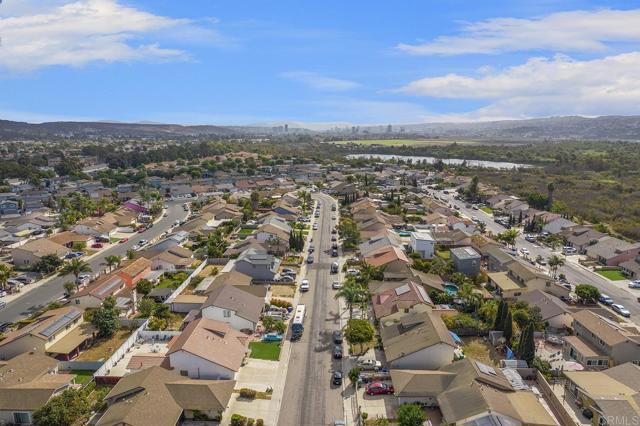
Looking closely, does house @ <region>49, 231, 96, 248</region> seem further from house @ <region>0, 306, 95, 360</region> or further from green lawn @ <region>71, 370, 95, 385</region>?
green lawn @ <region>71, 370, 95, 385</region>

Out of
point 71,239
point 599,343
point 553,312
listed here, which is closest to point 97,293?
point 71,239

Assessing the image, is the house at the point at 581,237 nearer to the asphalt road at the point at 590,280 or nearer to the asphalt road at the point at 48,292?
the asphalt road at the point at 590,280

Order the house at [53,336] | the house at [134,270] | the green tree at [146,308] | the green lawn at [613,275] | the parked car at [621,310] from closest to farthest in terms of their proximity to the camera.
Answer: the house at [53,336]
the green tree at [146,308]
the parked car at [621,310]
the house at [134,270]
the green lawn at [613,275]

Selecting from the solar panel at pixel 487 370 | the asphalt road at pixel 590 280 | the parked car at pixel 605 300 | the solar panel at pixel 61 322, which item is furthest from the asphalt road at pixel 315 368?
the asphalt road at pixel 590 280

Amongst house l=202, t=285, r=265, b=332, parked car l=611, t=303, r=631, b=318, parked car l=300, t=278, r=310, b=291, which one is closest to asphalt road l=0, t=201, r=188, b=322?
house l=202, t=285, r=265, b=332

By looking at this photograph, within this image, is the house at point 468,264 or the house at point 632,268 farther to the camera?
the house at point 632,268

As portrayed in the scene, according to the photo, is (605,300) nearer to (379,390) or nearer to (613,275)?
(613,275)

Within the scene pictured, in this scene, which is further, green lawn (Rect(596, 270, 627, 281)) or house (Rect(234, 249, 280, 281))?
green lawn (Rect(596, 270, 627, 281))
